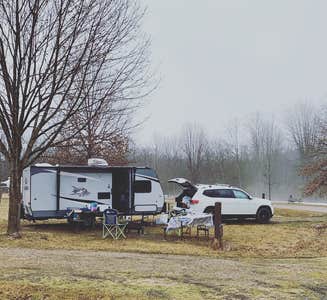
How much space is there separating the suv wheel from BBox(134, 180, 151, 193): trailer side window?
463 cm

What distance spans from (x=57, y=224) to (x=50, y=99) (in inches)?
240

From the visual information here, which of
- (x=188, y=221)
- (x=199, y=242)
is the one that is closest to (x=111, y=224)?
(x=188, y=221)

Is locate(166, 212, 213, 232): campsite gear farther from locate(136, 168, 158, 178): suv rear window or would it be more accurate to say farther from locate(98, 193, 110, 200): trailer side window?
locate(98, 193, 110, 200): trailer side window

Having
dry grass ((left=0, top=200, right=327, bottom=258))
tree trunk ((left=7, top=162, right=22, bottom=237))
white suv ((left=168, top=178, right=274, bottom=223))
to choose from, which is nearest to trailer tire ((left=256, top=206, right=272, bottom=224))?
white suv ((left=168, top=178, right=274, bottom=223))

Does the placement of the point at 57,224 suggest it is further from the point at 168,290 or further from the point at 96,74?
the point at 168,290

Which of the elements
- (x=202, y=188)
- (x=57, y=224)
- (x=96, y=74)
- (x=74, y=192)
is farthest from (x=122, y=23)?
(x=57, y=224)

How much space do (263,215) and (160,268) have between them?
10379mm

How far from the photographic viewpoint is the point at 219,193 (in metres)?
Result: 16.5

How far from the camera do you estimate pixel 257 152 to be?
59844 mm

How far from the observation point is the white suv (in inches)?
634

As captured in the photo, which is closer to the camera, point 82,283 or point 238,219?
point 82,283

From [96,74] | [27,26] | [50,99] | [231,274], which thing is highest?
[27,26]

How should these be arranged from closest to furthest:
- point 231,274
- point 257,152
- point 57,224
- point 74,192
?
point 231,274 < point 74,192 < point 57,224 < point 257,152

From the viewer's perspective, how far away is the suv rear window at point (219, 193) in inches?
643
